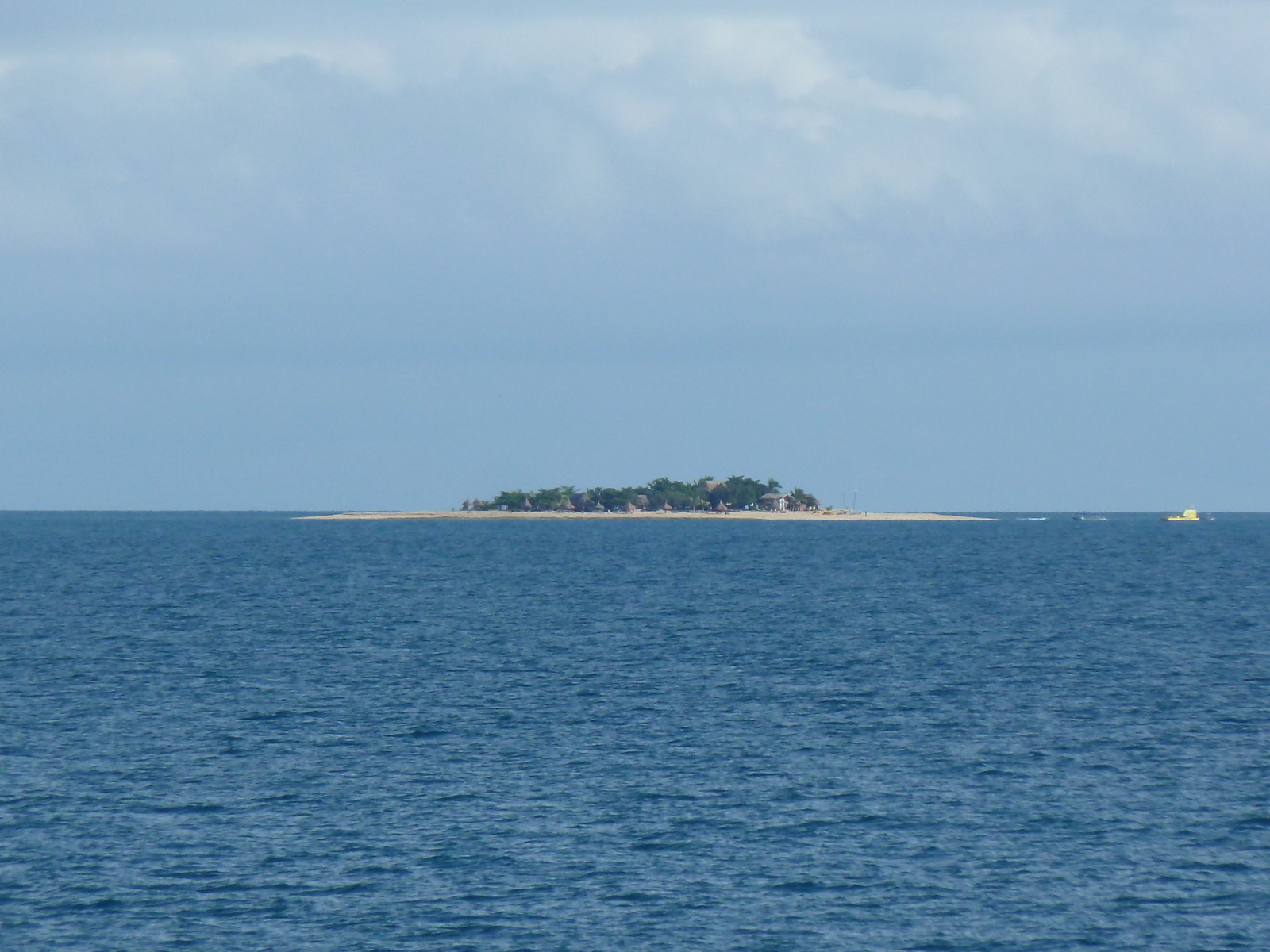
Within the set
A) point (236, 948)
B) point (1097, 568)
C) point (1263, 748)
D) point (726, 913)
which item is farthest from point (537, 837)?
point (1097, 568)

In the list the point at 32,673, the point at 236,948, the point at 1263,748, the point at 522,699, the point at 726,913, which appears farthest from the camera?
the point at 32,673

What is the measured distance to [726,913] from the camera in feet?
95.8

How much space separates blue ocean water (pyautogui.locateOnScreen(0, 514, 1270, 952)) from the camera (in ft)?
94.7

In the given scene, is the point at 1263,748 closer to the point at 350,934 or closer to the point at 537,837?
the point at 537,837

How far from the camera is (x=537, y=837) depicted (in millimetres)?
34312

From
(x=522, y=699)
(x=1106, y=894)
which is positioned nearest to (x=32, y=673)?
(x=522, y=699)

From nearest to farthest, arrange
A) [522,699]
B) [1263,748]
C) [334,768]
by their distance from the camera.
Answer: [334,768] → [1263,748] → [522,699]

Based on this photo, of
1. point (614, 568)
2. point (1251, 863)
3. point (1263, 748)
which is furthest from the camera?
point (614, 568)

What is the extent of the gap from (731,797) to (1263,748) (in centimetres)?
1987

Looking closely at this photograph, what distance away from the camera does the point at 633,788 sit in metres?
39.7

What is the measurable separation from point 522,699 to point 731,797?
1858 cm

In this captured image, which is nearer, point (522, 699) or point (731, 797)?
point (731, 797)

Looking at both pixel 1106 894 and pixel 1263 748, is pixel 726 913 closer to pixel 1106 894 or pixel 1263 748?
pixel 1106 894

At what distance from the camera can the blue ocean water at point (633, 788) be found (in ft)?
94.7
